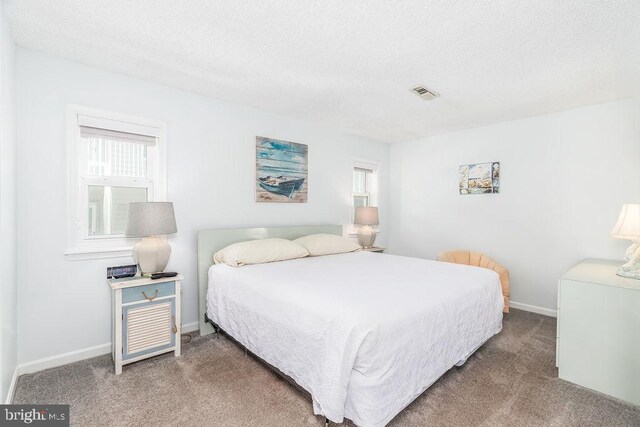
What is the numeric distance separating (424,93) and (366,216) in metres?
1.85

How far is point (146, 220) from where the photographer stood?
2367mm

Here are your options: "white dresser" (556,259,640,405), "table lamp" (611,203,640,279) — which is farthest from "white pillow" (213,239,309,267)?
"table lamp" (611,203,640,279)

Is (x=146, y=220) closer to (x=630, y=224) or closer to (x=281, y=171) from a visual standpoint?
(x=281, y=171)

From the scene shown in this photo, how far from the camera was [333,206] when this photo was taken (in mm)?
4324

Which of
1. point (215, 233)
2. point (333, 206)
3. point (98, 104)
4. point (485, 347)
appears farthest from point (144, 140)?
point (485, 347)

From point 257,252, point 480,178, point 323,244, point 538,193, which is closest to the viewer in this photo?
point 257,252

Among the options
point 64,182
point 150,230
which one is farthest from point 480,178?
point 64,182

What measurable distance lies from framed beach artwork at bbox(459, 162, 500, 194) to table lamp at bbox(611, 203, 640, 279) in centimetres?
154

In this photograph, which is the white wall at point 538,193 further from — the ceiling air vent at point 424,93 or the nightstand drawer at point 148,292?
the nightstand drawer at point 148,292

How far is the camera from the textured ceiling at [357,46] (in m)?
1.77

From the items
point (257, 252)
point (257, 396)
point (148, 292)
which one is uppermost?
point (257, 252)

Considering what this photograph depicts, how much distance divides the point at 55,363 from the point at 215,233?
5.05 ft

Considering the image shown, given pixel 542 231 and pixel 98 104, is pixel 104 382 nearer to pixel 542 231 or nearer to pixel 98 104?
pixel 98 104

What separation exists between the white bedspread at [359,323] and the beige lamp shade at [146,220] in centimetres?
66
